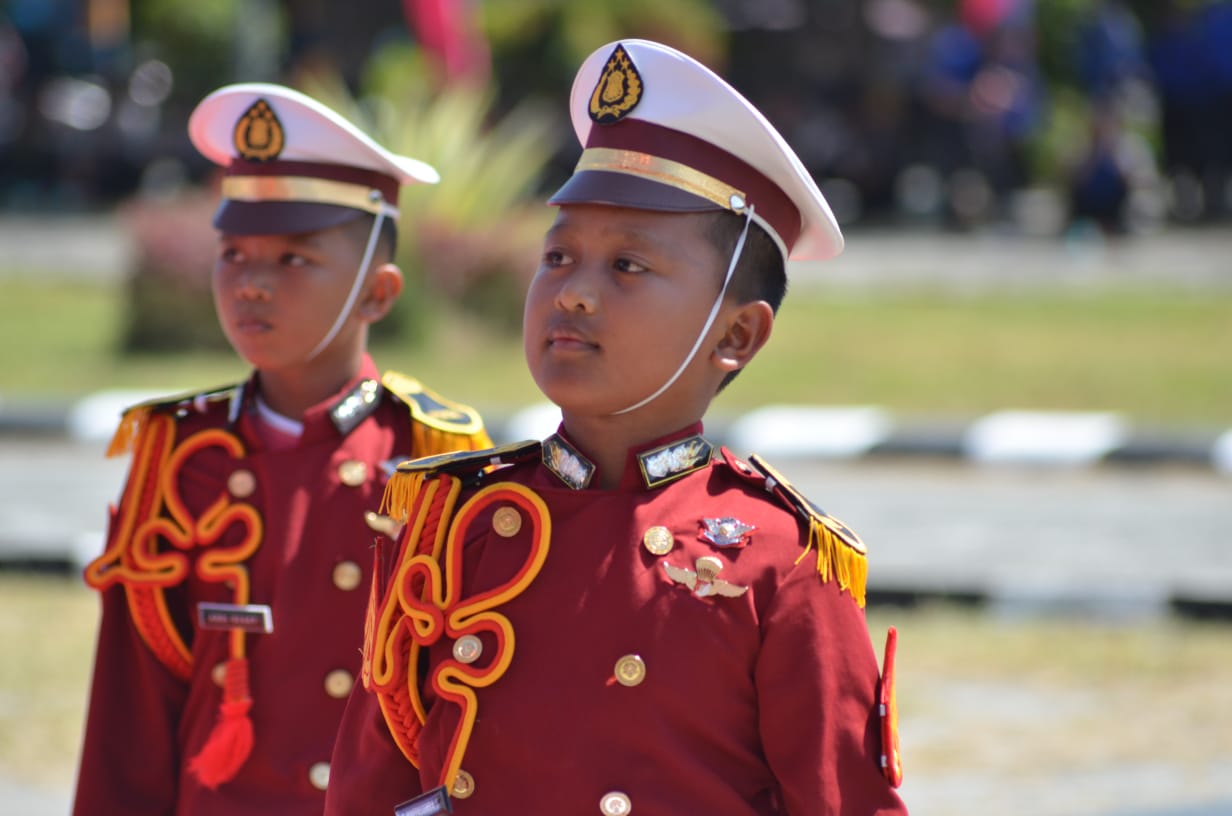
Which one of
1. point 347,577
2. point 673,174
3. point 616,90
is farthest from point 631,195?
point 347,577

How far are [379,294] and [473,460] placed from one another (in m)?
0.95

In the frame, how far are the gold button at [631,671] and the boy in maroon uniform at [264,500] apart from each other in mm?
630

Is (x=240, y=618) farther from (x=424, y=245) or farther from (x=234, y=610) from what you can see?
(x=424, y=245)

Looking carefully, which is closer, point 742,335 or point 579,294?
point 579,294

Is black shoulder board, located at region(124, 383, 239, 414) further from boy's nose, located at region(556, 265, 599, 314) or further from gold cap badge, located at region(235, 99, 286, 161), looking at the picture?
boy's nose, located at region(556, 265, 599, 314)

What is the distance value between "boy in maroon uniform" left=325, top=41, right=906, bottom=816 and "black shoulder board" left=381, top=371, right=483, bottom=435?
77 centimetres

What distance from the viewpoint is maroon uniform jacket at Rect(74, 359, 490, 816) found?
293 centimetres

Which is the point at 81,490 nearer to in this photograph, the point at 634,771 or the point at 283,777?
the point at 283,777

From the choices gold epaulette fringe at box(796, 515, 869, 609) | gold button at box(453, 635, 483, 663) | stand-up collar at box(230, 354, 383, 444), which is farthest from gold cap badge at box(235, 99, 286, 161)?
gold epaulette fringe at box(796, 515, 869, 609)

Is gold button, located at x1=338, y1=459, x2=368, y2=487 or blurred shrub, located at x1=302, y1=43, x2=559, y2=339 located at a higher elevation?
blurred shrub, located at x1=302, y1=43, x2=559, y2=339

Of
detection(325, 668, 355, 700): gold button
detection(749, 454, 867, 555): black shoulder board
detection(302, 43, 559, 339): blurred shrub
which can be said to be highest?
detection(302, 43, 559, 339): blurred shrub

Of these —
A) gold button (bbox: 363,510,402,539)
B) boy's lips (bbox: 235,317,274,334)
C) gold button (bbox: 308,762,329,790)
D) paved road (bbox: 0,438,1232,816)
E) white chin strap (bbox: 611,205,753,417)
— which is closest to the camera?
white chin strap (bbox: 611,205,753,417)

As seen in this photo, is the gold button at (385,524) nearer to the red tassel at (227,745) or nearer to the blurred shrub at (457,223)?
the red tassel at (227,745)

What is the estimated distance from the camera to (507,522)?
2.33 meters
